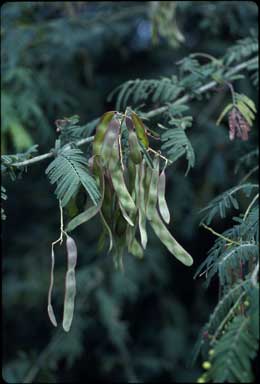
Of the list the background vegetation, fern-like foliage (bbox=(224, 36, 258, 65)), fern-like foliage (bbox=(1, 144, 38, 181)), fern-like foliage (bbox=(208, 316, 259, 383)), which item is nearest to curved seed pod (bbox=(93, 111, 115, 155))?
fern-like foliage (bbox=(1, 144, 38, 181))

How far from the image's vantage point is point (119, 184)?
990 mm

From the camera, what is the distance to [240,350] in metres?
0.79

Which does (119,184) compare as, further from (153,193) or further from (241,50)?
(241,50)

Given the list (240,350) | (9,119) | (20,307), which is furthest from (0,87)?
(240,350)

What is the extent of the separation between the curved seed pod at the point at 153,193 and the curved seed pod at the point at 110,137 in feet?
0.27

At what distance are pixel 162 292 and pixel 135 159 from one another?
1.87 metres

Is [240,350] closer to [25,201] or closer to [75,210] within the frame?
[75,210]

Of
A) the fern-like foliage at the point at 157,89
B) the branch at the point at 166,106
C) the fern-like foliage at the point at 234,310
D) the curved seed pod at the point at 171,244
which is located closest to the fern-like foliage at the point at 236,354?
the fern-like foliage at the point at 234,310

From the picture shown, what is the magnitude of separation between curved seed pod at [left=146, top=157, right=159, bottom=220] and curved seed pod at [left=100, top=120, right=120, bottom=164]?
0.08 meters

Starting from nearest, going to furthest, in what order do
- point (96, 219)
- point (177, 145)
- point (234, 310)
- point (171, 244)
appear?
point (234, 310) < point (171, 244) < point (177, 145) < point (96, 219)

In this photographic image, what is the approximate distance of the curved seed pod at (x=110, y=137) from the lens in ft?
3.22

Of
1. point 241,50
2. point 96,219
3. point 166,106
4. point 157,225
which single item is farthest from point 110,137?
point 96,219

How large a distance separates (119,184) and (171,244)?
0.11 meters

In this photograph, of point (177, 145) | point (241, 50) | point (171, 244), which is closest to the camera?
point (171, 244)
